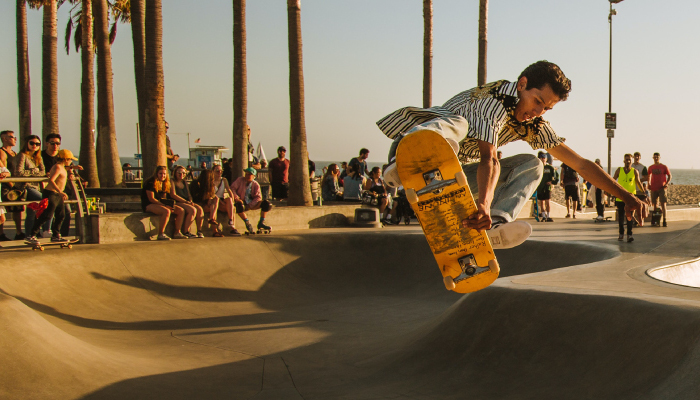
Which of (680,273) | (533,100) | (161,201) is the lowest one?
Result: (680,273)

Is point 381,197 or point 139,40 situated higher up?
point 139,40

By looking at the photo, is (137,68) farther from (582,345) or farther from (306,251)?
(582,345)

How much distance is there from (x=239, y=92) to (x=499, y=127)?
1149 cm

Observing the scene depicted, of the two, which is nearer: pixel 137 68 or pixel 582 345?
pixel 582 345

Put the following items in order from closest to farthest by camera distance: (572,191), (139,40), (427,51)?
(139,40)
(572,191)
(427,51)

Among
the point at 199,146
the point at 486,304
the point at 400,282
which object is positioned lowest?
the point at 400,282

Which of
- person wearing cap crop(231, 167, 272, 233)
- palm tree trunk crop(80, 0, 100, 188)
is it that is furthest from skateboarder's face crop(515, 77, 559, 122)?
palm tree trunk crop(80, 0, 100, 188)

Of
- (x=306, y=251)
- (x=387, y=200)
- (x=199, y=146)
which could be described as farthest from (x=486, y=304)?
(x=199, y=146)

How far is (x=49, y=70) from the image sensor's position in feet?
57.6

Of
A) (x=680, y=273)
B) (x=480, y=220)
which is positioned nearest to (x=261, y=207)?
(x=680, y=273)

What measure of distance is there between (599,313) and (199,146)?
4003cm

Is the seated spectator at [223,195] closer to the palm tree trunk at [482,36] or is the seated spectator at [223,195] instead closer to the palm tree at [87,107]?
the palm tree at [87,107]

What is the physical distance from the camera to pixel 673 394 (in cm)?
342

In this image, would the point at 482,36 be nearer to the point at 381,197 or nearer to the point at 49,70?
the point at 381,197
